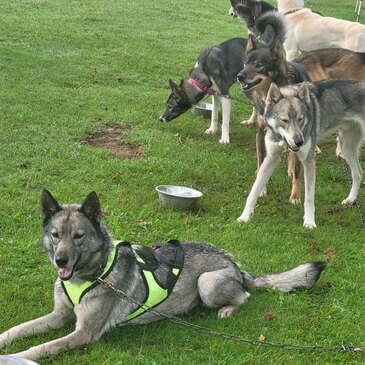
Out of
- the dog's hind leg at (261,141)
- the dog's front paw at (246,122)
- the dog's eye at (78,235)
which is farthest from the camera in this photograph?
the dog's front paw at (246,122)

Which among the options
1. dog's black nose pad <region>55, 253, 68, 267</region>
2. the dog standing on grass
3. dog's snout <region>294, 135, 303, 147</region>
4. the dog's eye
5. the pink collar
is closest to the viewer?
dog's black nose pad <region>55, 253, 68, 267</region>

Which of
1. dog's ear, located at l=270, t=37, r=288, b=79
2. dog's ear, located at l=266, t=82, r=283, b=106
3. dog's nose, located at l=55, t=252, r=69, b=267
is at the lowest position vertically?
dog's nose, located at l=55, t=252, r=69, b=267

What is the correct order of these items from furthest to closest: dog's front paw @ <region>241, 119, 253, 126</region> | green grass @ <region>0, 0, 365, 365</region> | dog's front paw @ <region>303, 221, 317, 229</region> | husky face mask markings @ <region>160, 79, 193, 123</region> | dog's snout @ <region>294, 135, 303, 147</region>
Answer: dog's front paw @ <region>241, 119, 253, 126</region> → husky face mask markings @ <region>160, 79, 193, 123</region> → dog's front paw @ <region>303, 221, 317, 229</region> → dog's snout @ <region>294, 135, 303, 147</region> → green grass @ <region>0, 0, 365, 365</region>

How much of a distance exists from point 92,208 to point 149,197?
2.87 metres

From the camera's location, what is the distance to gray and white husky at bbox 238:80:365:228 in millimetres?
6047

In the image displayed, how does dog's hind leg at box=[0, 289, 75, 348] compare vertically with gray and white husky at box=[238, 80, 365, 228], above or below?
below

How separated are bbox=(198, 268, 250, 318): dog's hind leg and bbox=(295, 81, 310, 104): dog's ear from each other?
263cm

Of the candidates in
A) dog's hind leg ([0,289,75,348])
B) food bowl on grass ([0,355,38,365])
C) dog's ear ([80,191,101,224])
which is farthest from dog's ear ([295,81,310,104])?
food bowl on grass ([0,355,38,365])

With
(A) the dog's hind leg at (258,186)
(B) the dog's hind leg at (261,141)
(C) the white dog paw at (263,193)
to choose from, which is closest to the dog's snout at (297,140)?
(A) the dog's hind leg at (258,186)

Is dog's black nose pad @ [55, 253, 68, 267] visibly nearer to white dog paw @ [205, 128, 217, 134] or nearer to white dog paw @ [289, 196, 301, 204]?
white dog paw @ [289, 196, 301, 204]

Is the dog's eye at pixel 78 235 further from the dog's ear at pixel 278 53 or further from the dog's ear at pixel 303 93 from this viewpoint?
the dog's ear at pixel 278 53

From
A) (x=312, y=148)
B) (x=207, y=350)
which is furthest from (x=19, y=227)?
(x=312, y=148)

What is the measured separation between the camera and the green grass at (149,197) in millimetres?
4164

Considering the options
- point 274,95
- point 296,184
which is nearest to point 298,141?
point 274,95
